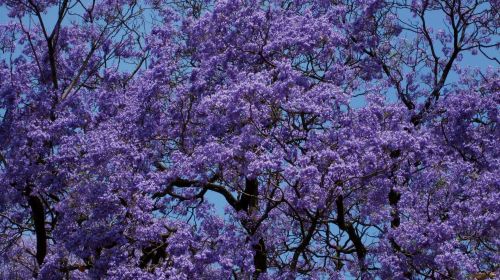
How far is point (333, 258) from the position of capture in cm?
1546

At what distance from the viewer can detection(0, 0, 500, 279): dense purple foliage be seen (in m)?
13.1

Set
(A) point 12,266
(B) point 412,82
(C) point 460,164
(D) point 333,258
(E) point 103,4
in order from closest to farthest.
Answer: (C) point 460,164
(D) point 333,258
(B) point 412,82
(E) point 103,4
(A) point 12,266

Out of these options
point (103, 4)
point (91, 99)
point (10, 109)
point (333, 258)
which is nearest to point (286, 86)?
point (333, 258)

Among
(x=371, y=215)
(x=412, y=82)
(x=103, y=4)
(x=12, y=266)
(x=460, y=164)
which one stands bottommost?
(x=371, y=215)

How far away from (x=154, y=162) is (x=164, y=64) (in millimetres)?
2029

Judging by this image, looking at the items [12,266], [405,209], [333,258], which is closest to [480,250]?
[405,209]

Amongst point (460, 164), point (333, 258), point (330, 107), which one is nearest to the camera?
point (330, 107)

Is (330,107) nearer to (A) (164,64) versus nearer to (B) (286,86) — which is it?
(B) (286,86)

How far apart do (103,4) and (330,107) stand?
8645 mm

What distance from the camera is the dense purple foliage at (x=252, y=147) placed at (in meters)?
13.1

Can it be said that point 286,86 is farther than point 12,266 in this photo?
No

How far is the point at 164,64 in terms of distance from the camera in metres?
15.9

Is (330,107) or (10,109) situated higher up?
(10,109)

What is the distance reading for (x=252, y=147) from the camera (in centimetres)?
1301
